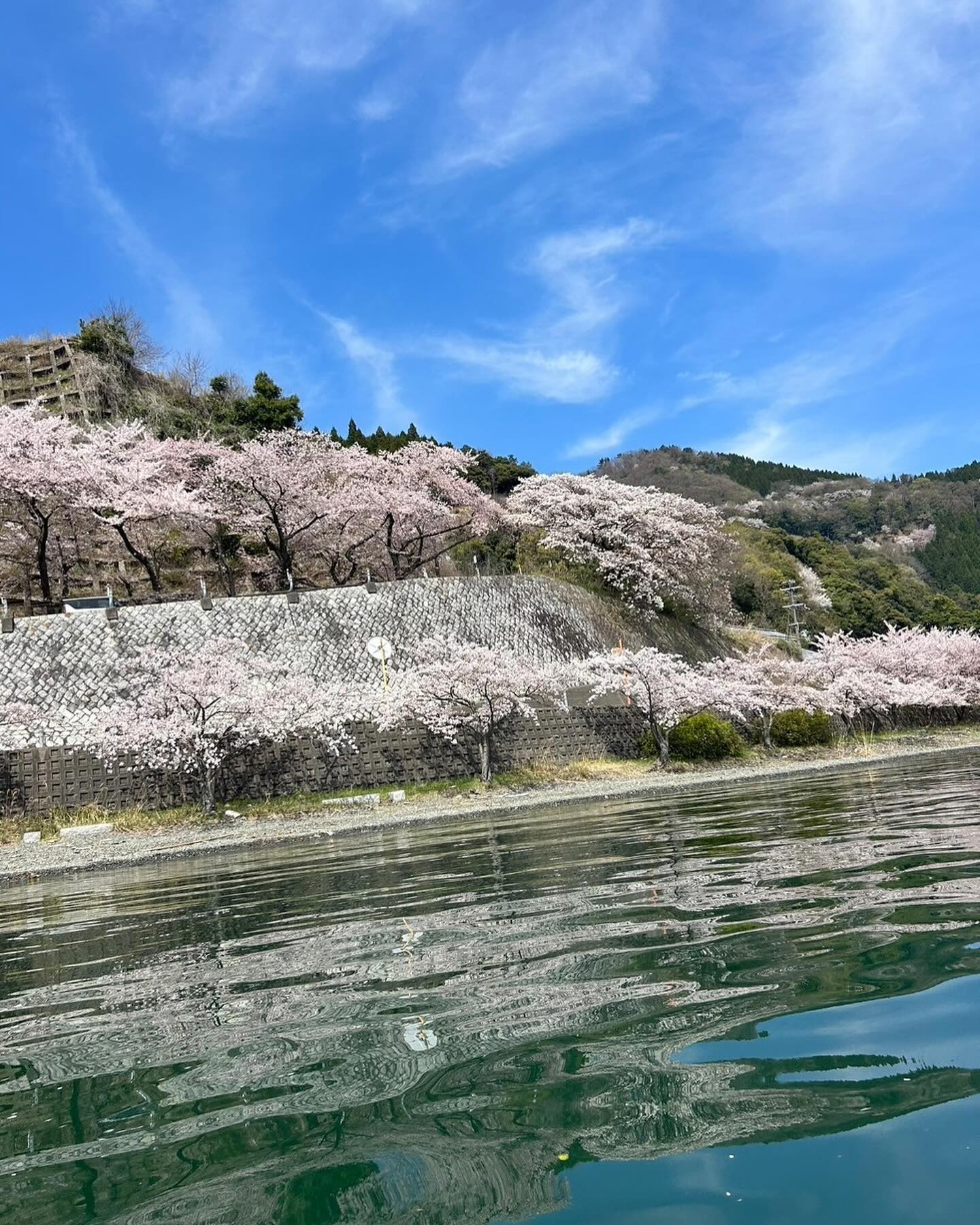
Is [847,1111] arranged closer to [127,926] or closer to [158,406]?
[127,926]

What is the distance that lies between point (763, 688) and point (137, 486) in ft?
72.7

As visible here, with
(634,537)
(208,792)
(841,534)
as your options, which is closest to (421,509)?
(634,537)

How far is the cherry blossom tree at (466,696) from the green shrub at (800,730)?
9.35 metres

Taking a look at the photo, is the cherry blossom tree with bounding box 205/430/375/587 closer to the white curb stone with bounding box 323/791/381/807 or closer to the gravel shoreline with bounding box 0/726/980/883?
the white curb stone with bounding box 323/791/381/807

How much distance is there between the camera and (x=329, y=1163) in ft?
7.23

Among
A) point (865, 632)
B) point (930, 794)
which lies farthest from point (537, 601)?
point (865, 632)

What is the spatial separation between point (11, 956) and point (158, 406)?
4241 centimetres

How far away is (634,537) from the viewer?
34062mm

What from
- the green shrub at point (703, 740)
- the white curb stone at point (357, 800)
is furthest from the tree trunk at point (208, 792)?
the green shrub at point (703, 740)

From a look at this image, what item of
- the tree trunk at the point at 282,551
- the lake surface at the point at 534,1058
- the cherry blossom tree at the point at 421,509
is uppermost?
the cherry blossom tree at the point at 421,509

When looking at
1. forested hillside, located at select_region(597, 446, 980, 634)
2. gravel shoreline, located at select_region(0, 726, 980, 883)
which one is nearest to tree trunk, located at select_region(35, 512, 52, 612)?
gravel shoreline, located at select_region(0, 726, 980, 883)

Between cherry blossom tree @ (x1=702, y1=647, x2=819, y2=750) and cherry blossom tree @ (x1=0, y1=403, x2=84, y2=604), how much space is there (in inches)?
843

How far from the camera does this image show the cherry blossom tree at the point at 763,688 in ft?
88.8

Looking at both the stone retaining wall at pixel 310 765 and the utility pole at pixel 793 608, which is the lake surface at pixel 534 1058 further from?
the utility pole at pixel 793 608
